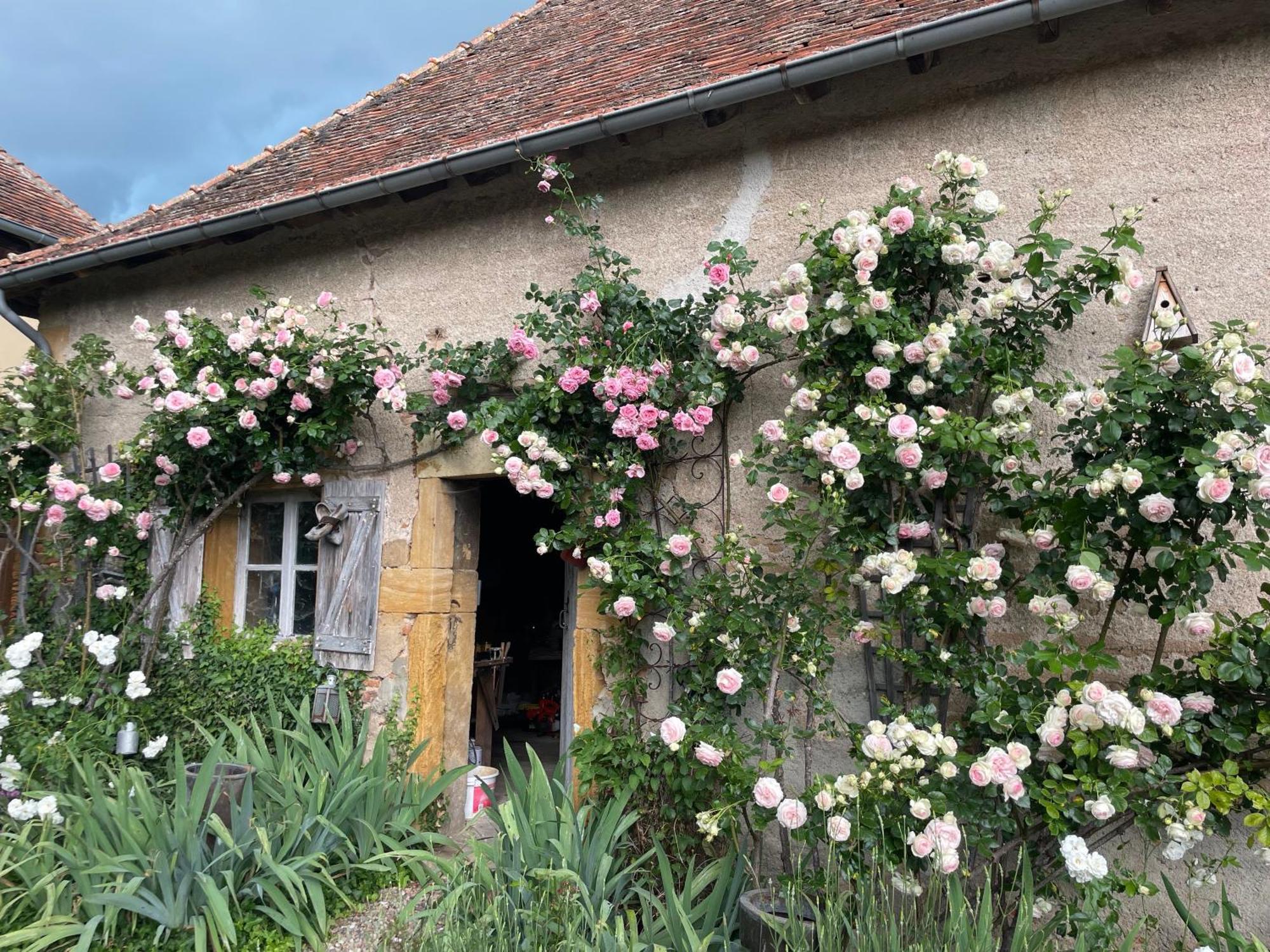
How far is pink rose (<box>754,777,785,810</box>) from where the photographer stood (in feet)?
8.89

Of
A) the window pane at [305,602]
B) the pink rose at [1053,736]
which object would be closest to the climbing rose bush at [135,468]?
the window pane at [305,602]

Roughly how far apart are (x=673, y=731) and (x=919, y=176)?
2.55 metres

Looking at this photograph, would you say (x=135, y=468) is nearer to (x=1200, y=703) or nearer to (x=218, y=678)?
(x=218, y=678)

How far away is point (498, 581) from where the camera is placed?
7719mm

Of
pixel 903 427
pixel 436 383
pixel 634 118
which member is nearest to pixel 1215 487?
pixel 903 427

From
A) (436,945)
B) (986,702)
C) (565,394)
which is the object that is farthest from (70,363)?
(986,702)

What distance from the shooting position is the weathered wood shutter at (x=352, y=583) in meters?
4.38

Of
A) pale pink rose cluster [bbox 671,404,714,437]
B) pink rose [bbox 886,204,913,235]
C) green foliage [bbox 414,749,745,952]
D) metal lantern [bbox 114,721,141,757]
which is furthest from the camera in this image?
metal lantern [bbox 114,721,141,757]

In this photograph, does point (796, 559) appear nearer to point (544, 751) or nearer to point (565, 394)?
point (565, 394)

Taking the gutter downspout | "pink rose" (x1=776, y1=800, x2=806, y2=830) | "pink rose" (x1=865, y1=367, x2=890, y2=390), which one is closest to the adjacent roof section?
the gutter downspout

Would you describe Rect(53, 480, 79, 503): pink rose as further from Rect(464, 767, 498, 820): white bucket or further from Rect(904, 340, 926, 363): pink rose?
Rect(904, 340, 926, 363): pink rose

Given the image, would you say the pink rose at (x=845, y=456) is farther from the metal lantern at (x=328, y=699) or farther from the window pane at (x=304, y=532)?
the window pane at (x=304, y=532)

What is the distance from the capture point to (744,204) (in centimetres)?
376

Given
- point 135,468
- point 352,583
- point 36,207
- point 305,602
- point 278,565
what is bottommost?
point 305,602
